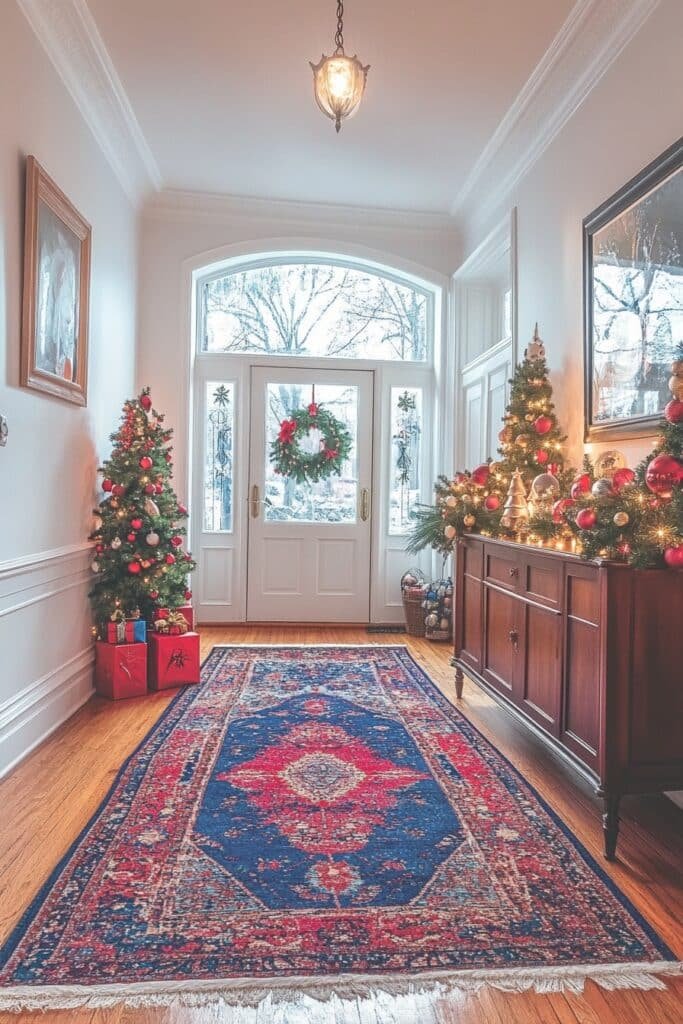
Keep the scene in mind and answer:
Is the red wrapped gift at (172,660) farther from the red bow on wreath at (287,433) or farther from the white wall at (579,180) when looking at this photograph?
the white wall at (579,180)

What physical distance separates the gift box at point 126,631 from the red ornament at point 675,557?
9.55 feet

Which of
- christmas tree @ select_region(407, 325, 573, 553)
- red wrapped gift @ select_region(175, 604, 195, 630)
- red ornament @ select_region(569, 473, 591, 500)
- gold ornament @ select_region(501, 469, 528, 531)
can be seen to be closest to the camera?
red ornament @ select_region(569, 473, 591, 500)

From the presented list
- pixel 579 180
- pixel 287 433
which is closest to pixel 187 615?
pixel 287 433

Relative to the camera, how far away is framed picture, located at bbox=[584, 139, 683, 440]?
2.58m

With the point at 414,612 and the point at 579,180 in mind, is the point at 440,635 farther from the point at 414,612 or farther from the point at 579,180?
the point at 579,180

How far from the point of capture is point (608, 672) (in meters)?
2.08

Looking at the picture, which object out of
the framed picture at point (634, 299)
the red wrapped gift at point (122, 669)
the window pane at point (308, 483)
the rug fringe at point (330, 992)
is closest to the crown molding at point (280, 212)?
the window pane at point (308, 483)

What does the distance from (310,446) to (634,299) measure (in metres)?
3.18

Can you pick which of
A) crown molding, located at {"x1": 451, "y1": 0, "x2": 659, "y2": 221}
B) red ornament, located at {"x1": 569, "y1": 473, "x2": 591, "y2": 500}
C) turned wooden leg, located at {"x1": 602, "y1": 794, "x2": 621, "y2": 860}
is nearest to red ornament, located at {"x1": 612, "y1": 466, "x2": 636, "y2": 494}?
red ornament, located at {"x1": 569, "y1": 473, "x2": 591, "y2": 500}

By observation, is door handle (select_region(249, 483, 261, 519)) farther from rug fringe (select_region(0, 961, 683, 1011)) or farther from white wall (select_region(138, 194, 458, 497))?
rug fringe (select_region(0, 961, 683, 1011))

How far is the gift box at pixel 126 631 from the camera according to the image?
3762 millimetres

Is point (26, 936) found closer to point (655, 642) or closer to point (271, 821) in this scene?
point (271, 821)

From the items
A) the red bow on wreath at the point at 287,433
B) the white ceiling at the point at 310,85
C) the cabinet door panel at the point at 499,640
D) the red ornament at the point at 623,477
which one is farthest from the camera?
the red bow on wreath at the point at 287,433

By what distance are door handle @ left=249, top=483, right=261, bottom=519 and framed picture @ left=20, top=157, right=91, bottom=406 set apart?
2.07 meters
